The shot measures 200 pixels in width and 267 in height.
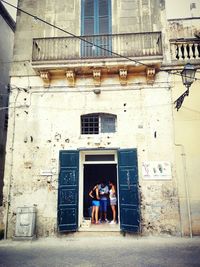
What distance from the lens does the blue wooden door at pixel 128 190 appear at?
26.1 feet

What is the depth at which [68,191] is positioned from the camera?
27.5 ft

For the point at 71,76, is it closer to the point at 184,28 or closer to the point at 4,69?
the point at 4,69

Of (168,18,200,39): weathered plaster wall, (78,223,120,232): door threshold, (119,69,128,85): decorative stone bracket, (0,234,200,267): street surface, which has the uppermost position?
(168,18,200,39): weathered plaster wall

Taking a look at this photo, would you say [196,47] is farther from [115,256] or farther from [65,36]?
[115,256]

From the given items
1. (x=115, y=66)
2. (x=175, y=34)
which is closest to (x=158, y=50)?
(x=175, y=34)

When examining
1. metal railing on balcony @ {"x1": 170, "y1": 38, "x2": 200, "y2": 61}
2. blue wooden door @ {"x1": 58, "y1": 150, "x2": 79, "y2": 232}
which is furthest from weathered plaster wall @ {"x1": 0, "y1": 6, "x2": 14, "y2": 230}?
metal railing on balcony @ {"x1": 170, "y1": 38, "x2": 200, "y2": 61}

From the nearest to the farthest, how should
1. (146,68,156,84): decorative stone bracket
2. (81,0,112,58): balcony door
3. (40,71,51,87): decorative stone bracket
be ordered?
1. (146,68,156,84): decorative stone bracket
2. (40,71,51,87): decorative stone bracket
3. (81,0,112,58): balcony door

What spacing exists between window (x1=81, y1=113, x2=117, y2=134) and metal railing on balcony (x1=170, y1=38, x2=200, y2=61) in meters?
3.49

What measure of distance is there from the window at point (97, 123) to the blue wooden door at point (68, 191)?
112 cm

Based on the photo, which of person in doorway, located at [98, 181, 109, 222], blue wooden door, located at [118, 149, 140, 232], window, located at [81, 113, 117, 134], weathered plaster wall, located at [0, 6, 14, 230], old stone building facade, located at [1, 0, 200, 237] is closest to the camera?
blue wooden door, located at [118, 149, 140, 232]

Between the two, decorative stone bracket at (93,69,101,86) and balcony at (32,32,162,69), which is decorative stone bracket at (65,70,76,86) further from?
decorative stone bracket at (93,69,101,86)

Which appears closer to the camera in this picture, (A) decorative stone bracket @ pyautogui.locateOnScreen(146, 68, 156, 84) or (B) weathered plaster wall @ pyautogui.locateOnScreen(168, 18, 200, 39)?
(A) decorative stone bracket @ pyautogui.locateOnScreen(146, 68, 156, 84)

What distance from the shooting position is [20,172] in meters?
8.73

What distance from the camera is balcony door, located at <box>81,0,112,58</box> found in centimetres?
932
